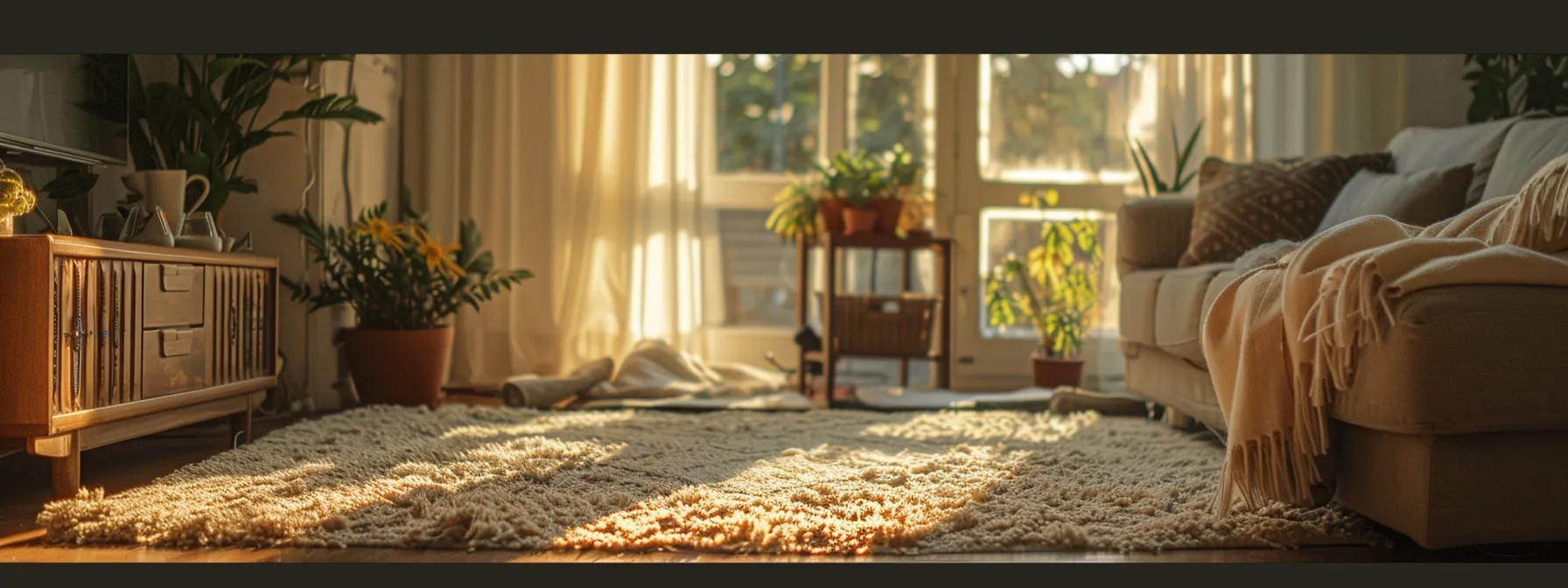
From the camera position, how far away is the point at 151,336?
2125 millimetres

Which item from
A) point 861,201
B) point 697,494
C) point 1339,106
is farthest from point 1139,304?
point 1339,106

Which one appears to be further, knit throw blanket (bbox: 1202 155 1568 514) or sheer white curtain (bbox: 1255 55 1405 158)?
sheer white curtain (bbox: 1255 55 1405 158)

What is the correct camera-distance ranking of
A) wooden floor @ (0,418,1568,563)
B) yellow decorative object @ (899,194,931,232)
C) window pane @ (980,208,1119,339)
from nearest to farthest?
wooden floor @ (0,418,1568,563) → yellow decorative object @ (899,194,931,232) → window pane @ (980,208,1119,339)

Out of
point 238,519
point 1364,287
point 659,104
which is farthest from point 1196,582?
point 659,104

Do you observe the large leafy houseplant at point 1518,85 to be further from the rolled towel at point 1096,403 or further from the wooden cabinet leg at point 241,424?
the wooden cabinet leg at point 241,424

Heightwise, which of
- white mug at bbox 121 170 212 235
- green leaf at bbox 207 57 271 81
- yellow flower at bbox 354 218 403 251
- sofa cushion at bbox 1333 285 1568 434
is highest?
green leaf at bbox 207 57 271 81

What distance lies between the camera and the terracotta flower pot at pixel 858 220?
147 inches

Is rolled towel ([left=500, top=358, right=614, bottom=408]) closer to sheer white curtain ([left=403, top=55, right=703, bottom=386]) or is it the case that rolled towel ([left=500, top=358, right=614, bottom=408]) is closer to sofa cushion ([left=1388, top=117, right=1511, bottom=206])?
sheer white curtain ([left=403, top=55, right=703, bottom=386])

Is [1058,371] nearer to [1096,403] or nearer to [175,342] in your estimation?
[1096,403]

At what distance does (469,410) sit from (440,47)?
3.95ft

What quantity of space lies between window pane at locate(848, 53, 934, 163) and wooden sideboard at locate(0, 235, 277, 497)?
2611 millimetres

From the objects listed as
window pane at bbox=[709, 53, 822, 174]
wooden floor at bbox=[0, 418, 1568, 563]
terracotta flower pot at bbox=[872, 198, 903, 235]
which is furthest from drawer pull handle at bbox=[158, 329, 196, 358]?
window pane at bbox=[709, 53, 822, 174]

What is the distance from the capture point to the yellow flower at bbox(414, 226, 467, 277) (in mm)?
3332

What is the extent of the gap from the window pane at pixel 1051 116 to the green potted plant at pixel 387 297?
6.90 ft
